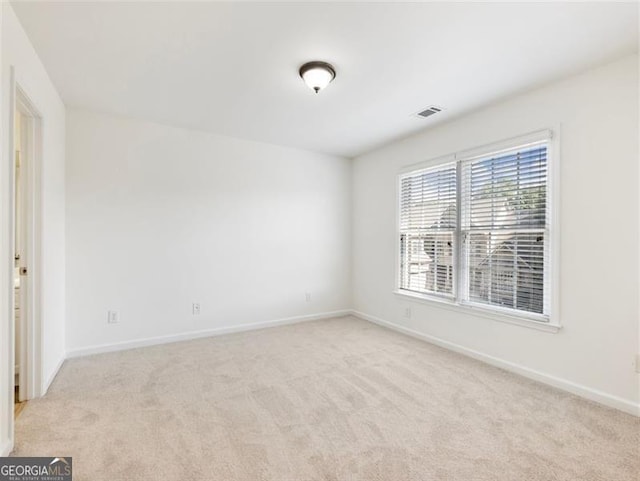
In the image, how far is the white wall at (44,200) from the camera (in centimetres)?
179

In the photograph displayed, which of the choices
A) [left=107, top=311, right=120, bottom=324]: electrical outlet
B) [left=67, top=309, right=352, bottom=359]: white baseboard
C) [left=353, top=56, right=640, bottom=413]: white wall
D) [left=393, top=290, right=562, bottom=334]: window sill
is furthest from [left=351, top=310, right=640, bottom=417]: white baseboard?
[left=107, top=311, right=120, bottom=324]: electrical outlet

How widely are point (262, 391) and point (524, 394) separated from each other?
2093mm

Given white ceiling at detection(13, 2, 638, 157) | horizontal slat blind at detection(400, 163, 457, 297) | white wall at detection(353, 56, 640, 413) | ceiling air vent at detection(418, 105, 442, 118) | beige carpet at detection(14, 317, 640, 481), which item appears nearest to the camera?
beige carpet at detection(14, 317, 640, 481)

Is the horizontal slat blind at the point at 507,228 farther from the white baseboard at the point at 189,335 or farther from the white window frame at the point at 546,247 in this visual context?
the white baseboard at the point at 189,335

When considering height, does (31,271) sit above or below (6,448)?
above

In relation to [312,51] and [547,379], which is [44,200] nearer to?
[312,51]

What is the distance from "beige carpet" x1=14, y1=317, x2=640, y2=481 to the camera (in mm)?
1716

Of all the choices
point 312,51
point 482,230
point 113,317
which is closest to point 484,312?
point 482,230

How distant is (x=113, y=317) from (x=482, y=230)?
4051 mm

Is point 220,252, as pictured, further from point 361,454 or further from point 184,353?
point 361,454

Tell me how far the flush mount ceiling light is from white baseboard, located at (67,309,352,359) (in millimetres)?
3089

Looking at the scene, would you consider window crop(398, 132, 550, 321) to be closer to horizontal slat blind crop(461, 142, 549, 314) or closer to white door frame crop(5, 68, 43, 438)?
horizontal slat blind crop(461, 142, 549, 314)

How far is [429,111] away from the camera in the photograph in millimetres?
3277

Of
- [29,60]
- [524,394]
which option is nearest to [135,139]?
[29,60]
